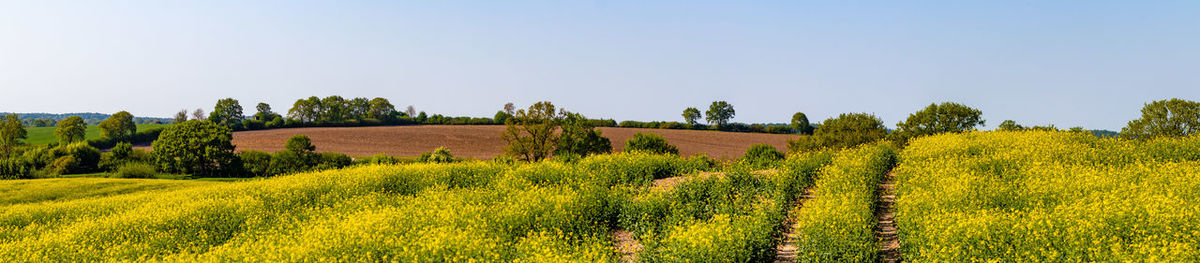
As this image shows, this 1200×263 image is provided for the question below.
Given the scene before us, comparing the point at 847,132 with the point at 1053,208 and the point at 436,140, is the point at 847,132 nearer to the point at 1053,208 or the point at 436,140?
the point at 1053,208

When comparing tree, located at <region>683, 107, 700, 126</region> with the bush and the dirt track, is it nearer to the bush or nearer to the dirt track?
the dirt track

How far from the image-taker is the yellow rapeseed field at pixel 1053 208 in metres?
9.77

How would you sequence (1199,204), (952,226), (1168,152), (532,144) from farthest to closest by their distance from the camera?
(532,144), (1168,152), (1199,204), (952,226)

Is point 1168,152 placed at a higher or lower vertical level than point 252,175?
higher

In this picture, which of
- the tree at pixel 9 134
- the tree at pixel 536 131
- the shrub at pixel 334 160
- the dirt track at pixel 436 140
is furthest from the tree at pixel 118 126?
the tree at pixel 536 131

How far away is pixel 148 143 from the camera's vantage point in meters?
74.8

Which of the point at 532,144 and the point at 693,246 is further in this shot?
the point at 532,144

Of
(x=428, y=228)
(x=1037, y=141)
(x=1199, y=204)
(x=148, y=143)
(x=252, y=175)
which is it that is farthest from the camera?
(x=148, y=143)

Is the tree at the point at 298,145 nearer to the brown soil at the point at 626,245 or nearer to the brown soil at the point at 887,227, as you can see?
→ the brown soil at the point at 626,245

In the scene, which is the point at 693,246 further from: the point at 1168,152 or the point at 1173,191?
the point at 1168,152

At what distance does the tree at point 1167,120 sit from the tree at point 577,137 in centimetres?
3649

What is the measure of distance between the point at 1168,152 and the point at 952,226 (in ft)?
56.7

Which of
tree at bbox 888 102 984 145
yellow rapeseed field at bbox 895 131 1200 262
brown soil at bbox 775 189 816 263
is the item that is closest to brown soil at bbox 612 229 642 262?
brown soil at bbox 775 189 816 263

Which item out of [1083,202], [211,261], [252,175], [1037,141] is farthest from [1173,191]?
[252,175]
